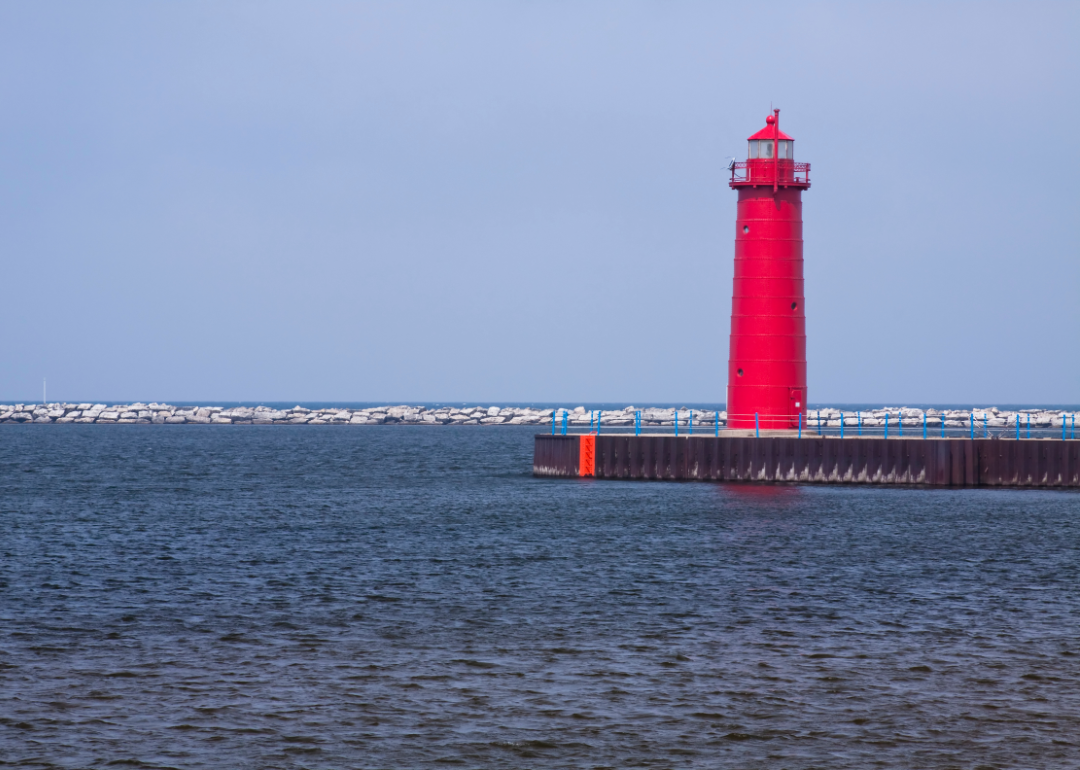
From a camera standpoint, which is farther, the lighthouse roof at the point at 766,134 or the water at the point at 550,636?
the lighthouse roof at the point at 766,134

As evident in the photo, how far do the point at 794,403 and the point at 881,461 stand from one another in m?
2.98

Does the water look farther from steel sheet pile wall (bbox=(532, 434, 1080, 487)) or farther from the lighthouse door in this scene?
the lighthouse door

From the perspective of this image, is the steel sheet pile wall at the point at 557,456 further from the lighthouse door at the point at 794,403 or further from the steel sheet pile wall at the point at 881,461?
the lighthouse door at the point at 794,403

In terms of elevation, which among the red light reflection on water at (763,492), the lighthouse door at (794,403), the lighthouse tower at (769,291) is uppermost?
the lighthouse tower at (769,291)

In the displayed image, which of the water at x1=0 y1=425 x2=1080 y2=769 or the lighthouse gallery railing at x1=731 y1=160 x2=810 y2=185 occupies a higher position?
the lighthouse gallery railing at x1=731 y1=160 x2=810 y2=185

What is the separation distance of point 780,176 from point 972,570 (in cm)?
1763

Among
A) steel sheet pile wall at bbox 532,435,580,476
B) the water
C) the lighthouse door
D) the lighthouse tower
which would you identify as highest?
the lighthouse tower

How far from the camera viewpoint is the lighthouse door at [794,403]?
38750 millimetres

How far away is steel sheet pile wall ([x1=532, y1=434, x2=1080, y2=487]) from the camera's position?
37.3 meters

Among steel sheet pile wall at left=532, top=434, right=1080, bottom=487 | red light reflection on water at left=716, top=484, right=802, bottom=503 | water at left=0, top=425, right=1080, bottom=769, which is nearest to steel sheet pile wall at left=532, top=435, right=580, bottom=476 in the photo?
steel sheet pile wall at left=532, top=434, right=1080, bottom=487

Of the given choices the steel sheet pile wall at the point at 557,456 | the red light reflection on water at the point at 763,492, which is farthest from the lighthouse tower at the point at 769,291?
the steel sheet pile wall at the point at 557,456

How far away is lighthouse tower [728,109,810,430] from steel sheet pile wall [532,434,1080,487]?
108cm

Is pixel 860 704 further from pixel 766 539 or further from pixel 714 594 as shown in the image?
pixel 766 539

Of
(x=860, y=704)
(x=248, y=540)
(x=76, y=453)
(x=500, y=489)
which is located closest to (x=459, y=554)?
(x=248, y=540)
